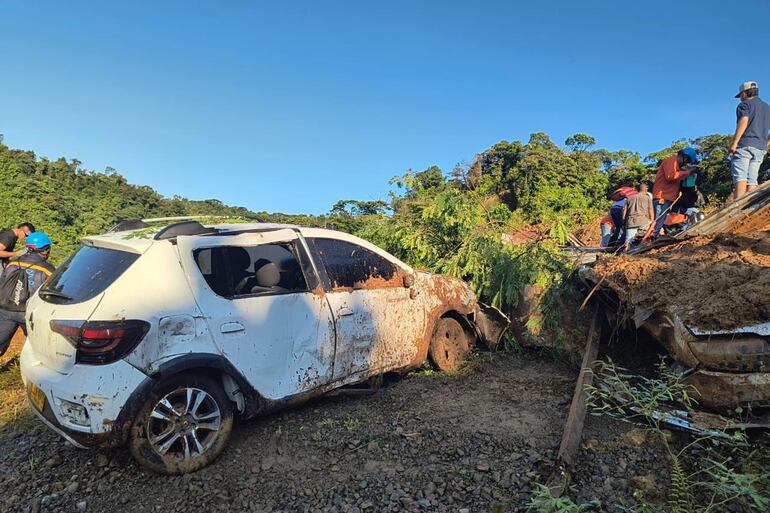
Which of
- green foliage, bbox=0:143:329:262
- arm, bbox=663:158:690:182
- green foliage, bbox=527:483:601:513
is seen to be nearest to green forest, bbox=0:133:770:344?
green foliage, bbox=0:143:329:262

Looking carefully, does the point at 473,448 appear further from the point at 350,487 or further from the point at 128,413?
the point at 128,413

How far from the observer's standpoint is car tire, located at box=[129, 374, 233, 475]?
3.18m

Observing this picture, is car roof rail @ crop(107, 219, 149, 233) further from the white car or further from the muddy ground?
the muddy ground

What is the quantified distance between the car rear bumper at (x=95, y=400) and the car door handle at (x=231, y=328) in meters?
0.60

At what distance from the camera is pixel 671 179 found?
23.5ft

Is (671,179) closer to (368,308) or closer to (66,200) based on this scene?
(368,308)

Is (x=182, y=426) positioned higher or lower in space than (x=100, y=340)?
lower

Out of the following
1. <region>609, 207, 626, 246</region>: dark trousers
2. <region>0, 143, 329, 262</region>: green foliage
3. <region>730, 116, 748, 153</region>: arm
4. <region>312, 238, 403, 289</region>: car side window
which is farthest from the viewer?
<region>0, 143, 329, 262</region>: green foliage

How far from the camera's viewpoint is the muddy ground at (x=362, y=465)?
3061 millimetres

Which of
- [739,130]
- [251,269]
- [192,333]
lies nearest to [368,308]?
[251,269]

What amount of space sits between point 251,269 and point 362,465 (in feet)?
5.84

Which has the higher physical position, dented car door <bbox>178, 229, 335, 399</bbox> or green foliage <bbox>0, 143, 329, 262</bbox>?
green foliage <bbox>0, 143, 329, 262</bbox>

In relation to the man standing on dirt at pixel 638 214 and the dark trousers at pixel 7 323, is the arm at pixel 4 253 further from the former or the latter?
the man standing on dirt at pixel 638 214

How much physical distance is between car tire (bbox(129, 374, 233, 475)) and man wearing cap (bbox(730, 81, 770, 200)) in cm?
651
